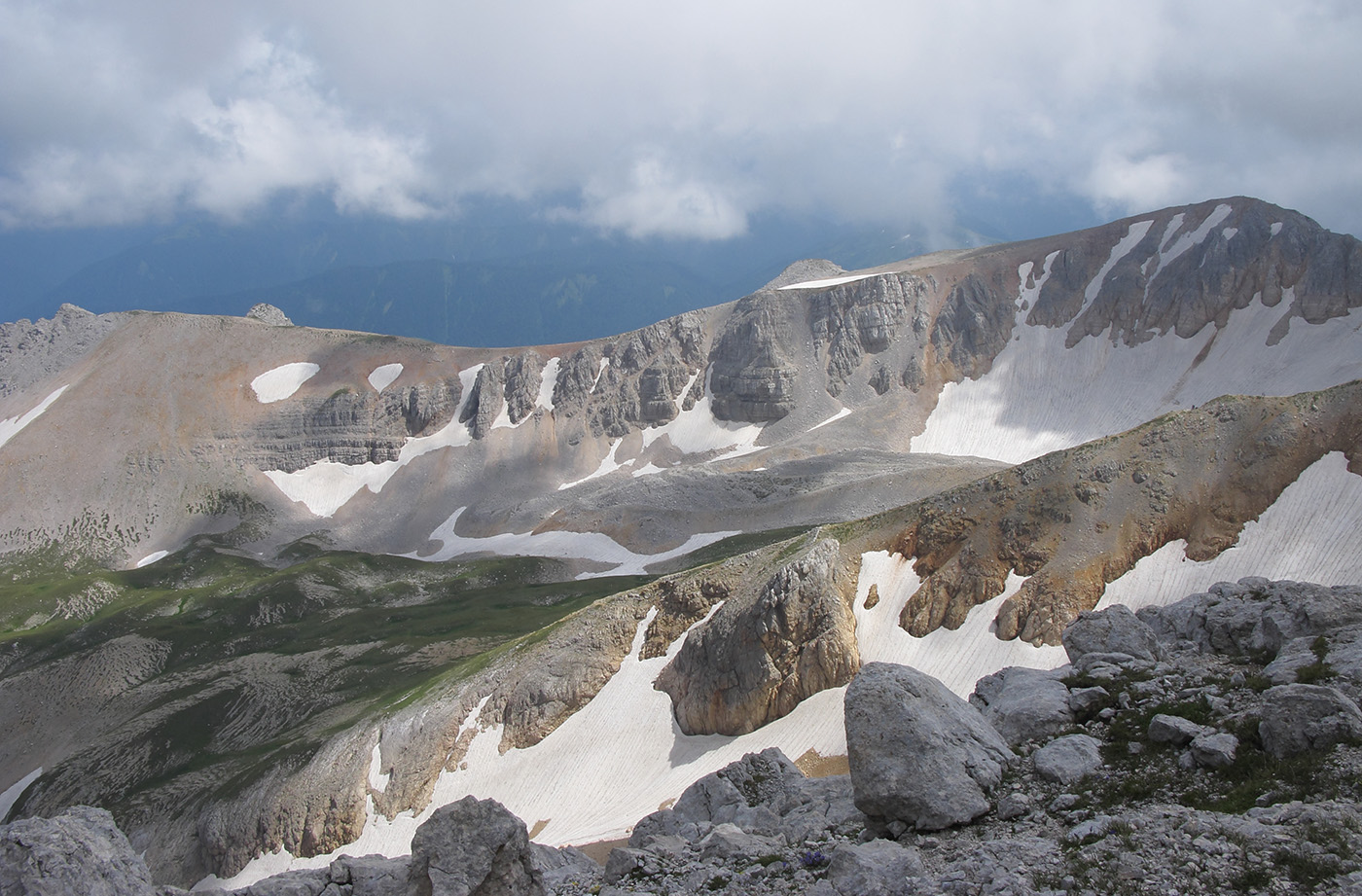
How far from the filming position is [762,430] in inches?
6432

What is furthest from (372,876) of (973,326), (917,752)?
(973,326)

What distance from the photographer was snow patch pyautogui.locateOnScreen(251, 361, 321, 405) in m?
180

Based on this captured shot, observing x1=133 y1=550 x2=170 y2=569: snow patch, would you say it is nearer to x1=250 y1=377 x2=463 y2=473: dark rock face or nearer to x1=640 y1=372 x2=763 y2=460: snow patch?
x1=250 y1=377 x2=463 y2=473: dark rock face

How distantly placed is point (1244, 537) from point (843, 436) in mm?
114256

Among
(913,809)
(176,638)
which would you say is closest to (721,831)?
(913,809)

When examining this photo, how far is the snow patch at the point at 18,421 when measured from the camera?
161m

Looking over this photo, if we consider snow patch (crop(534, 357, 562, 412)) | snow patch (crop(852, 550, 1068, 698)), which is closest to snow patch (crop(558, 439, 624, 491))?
snow patch (crop(534, 357, 562, 412))

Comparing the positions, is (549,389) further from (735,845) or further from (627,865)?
(735,845)

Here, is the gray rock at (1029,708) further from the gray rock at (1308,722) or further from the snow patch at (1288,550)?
the snow patch at (1288,550)

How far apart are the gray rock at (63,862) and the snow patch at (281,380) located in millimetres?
186800

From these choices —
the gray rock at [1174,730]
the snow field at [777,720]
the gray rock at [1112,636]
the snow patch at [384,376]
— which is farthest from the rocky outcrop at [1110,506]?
the snow patch at [384,376]

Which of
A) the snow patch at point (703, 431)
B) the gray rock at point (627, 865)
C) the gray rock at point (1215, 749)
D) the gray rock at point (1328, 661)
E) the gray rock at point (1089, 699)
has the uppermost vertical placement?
the snow patch at point (703, 431)

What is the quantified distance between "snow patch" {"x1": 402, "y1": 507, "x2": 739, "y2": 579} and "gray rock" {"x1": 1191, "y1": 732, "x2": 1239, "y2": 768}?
99387 millimetres

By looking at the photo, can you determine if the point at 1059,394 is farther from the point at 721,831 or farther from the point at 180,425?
the point at 180,425
